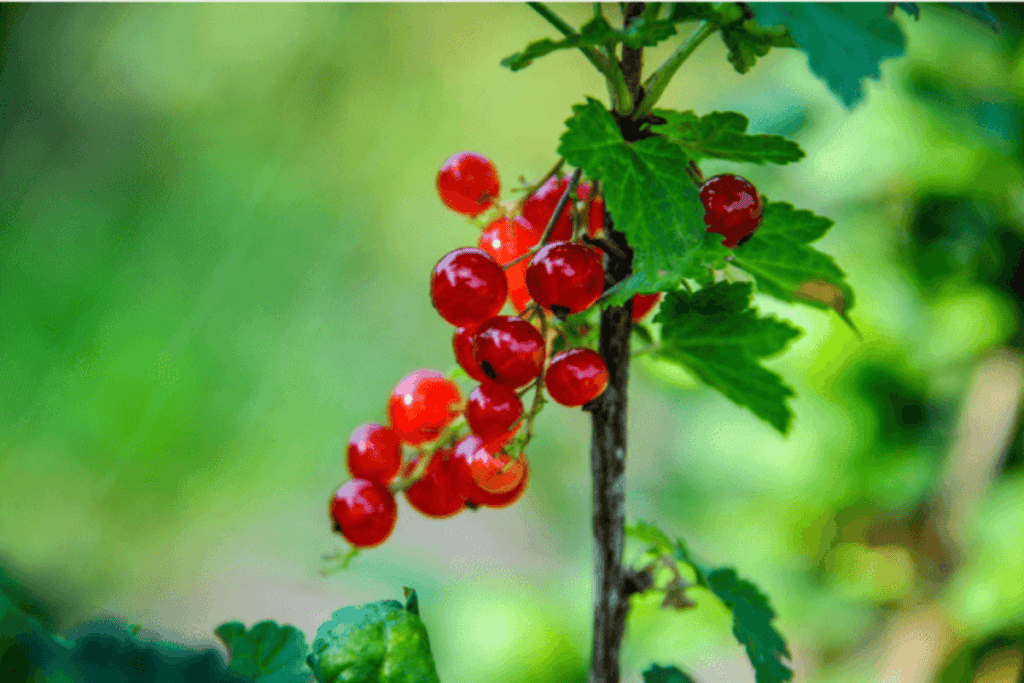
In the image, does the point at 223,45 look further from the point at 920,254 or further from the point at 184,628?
the point at 920,254

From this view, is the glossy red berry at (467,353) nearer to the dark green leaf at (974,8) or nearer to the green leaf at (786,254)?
the green leaf at (786,254)

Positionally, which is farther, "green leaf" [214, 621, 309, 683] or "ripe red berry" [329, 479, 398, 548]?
"ripe red berry" [329, 479, 398, 548]

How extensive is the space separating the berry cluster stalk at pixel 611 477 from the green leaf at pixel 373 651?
0.43 feet

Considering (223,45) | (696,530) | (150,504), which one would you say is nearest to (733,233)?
(696,530)

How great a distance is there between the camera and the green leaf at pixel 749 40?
15.0 inches

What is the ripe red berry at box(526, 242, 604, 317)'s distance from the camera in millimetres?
362

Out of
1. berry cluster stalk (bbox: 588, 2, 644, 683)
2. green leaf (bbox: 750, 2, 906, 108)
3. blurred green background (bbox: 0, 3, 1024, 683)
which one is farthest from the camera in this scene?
blurred green background (bbox: 0, 3, 1024, 683)

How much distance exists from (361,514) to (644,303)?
0.72 ft

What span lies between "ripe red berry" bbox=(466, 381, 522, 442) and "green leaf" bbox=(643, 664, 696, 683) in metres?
0.18

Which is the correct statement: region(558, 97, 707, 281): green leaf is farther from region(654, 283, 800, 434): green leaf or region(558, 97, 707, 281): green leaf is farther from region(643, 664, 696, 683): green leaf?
region(643, 664, 696, 683): green leaf

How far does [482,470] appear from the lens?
414 millimetres

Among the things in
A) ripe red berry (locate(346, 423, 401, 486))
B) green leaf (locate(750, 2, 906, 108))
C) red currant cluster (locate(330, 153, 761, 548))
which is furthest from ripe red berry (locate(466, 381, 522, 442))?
green leaf (locate(750, 2, 906, 108))

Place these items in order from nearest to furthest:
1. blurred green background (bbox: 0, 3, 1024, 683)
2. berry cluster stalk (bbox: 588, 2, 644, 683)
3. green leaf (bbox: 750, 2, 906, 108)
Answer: green leaf (bbox: 750, 2, 906, 108) → berry cluster stalk (bbox: 588, 2, 644, 683) → blurred green background (bbox: 0, 3, 1024, 683)

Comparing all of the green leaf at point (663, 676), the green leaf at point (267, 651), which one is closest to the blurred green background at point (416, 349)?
the green leaf at point (267, 651)
